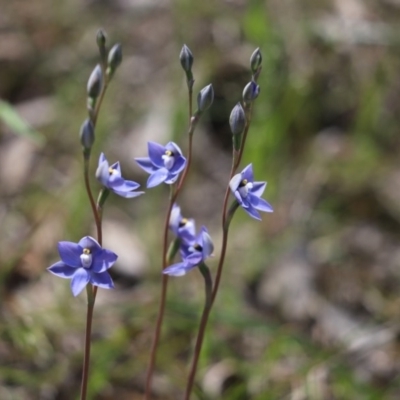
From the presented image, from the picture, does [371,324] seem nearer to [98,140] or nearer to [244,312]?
[244,312]

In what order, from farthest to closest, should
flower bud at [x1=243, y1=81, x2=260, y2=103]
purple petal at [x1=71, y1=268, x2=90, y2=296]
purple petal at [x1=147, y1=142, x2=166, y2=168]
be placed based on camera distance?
purple petal at [x1=147, y1=142, x2=166, y2=168] → flower bud at [x1=243, y1=81, x2=260, y2=103] → purple petal at [x1=71, y1=268, x2=90, y2=296]

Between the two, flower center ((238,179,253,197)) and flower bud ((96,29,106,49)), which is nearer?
flower center ((238,179,253,197))

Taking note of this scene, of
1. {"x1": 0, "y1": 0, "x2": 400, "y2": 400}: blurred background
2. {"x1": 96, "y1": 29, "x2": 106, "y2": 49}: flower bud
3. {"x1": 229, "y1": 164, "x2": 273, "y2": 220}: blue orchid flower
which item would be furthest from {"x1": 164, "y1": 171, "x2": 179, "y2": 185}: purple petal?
{"x1": 0, "y1": 0, "x2": 400, "y2": 400}: blurred background

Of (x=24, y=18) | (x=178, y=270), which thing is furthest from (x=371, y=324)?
(x=24, y=18)

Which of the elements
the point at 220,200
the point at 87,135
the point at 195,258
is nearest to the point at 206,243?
the point at 195,258

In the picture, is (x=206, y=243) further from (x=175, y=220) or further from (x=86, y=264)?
(x=86, y=264)

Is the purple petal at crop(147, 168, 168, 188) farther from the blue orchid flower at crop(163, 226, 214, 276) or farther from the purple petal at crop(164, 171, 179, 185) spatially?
the blue orchid flower at crop(163, 226, 214, 276)

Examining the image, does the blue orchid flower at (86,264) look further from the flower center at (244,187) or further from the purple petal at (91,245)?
the flower center at (244,187)
